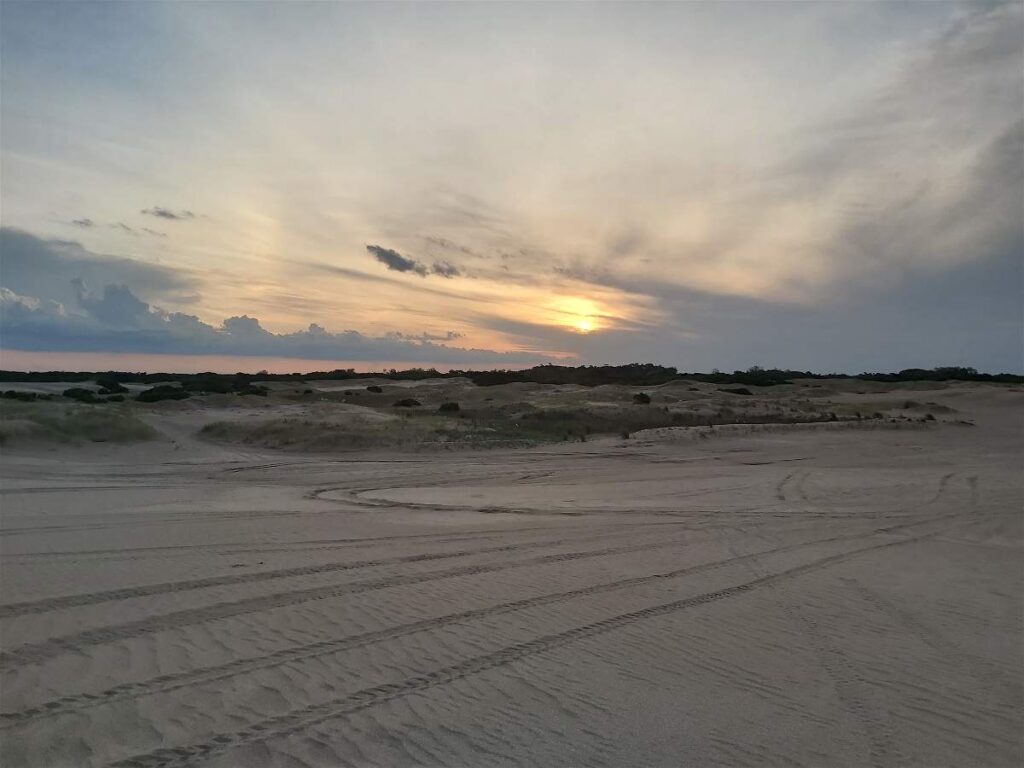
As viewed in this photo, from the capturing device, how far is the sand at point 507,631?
4336 mm

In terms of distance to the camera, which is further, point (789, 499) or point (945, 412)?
point (945, 412)

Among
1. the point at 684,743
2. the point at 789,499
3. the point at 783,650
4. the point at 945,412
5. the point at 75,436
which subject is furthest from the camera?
the point at 945,412

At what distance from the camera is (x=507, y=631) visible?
615 cm

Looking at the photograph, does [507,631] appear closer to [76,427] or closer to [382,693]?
[382,693]

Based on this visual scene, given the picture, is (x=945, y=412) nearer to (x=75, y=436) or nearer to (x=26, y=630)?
(x=75, y=436)

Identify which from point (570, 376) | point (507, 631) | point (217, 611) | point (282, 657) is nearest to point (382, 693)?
point (282, 657)

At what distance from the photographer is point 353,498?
1437 cm

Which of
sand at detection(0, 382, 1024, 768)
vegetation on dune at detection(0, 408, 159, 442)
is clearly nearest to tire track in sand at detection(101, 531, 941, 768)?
sand at detection(0, 382, 1024, 768)

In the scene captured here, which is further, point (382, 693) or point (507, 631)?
point (507, 631)

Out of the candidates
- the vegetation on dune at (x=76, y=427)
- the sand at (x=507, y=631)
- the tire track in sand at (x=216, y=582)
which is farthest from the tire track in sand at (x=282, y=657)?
the vegetation on dune at (x=76, y=427)

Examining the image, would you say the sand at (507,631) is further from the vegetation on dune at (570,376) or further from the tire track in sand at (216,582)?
the vegetation on dune at (570,376)

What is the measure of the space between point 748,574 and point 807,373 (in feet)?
268

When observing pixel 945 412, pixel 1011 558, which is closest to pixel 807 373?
pixel 945 412

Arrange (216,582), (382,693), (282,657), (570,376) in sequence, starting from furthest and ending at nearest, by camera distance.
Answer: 1. (570,376)
2. (216,582)
3. (282,657)
4. (382,693)
